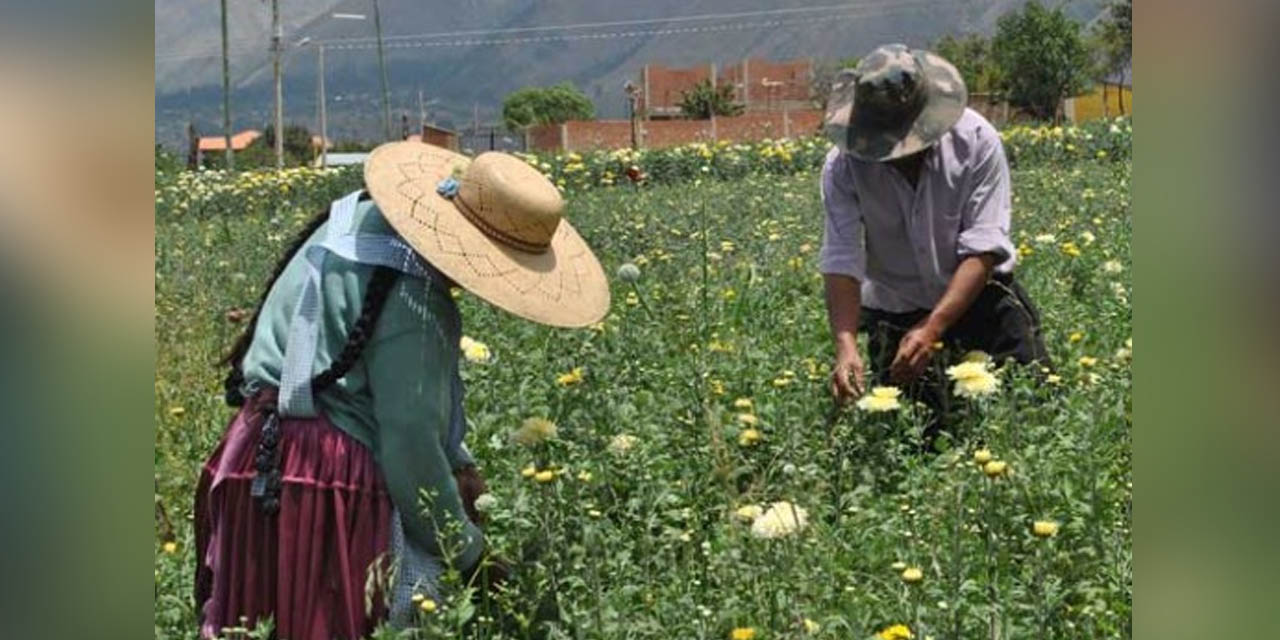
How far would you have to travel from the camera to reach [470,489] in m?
2.69

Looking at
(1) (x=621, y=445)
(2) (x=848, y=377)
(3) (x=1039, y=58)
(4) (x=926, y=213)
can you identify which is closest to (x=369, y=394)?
(1) (x=621, y=445)

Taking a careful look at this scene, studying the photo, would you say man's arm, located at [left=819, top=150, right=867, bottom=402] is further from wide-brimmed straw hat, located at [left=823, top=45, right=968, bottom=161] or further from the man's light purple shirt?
wide-brimmed straw hat, located at [left=823, top=45, right=968, bottom=161]

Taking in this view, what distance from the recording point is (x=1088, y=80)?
53.6 metres

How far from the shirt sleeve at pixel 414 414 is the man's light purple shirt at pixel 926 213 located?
4.71 ft

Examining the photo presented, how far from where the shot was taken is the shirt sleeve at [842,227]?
360 cm

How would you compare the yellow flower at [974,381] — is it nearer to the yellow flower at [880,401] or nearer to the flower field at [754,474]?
the flower field at [754,474]

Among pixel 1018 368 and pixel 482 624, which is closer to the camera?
pixel 482 624

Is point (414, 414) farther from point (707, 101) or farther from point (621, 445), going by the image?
point (707, 101)

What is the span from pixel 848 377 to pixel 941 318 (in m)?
0.26

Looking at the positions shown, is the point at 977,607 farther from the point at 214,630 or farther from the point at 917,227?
the point at 917,227
